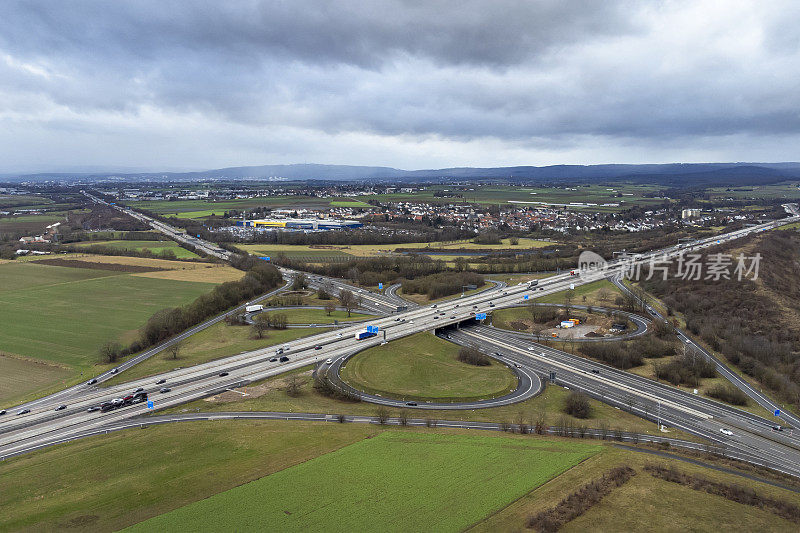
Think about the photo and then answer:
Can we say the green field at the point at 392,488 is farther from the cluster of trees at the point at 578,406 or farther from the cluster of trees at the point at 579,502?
the cluster of trees at the point at 578,406

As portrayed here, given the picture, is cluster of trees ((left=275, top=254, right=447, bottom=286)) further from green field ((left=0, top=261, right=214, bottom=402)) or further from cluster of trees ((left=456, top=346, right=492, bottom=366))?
cluster of trees ((left=456, top=346, right=492, bottom=366))

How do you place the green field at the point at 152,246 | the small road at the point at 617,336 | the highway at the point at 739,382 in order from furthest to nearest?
the green field at the point at 152,246
the small road at the point at 617,336
the highway at the point at 739,382

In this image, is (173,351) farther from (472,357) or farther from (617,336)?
(617,336)

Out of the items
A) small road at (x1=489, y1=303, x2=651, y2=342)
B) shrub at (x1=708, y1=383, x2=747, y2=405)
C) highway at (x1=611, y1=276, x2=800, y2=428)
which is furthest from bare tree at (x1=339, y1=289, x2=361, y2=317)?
shrub at (x1=708, y1=383, x2=747, y2=405)

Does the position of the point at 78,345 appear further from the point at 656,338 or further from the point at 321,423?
the point at 656,338

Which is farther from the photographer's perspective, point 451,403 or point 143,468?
point 451,403

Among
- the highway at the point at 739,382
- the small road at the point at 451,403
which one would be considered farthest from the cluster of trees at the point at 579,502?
the highway at the point at 739,382

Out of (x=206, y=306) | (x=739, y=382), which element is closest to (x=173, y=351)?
(x=206, y=306)
